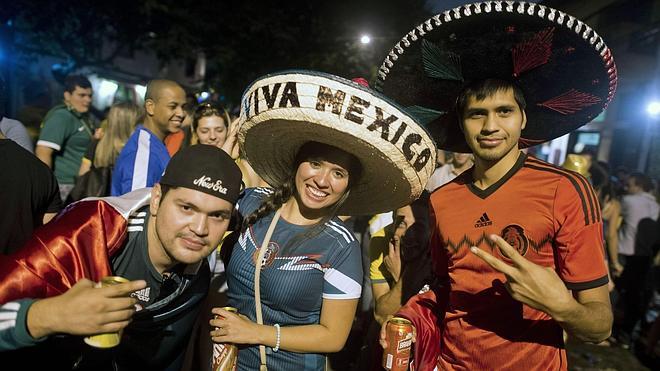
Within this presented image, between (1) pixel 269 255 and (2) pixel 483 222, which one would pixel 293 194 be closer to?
(1) pixel 269 255

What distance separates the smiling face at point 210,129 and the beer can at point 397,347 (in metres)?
3.01

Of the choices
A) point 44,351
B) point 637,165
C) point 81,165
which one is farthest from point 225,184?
point 637,165

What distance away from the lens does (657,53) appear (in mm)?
17516

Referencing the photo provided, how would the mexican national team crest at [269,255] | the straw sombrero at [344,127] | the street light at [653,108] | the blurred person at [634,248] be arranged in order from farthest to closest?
the street light at [653,108] → the blurred person at [634,248] → the mexican national team crest at [269,255] → the straw sombrero at [344,127]


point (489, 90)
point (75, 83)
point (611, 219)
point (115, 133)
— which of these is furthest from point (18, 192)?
point (611, 219)

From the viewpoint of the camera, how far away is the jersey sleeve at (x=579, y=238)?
1900 millimetres

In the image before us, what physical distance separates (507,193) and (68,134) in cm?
532

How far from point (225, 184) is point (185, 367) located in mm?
1495

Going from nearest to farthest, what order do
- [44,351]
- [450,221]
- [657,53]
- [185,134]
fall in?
[44,351]
[450,221]
[185,134]
[657,53]

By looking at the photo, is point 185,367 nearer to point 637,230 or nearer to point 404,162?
point 404,162

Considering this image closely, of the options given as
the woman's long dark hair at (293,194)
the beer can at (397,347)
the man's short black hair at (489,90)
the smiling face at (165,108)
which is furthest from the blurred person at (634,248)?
the smiling face at (165,108)

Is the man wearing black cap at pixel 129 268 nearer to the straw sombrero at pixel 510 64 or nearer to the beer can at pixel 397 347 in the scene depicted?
the beer can at pixel 397 347

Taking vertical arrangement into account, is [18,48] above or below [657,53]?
below

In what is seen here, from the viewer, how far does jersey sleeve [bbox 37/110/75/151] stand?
16.9 ft
